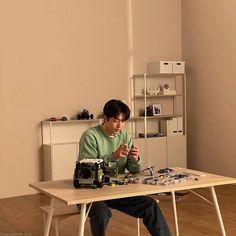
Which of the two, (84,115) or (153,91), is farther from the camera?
(153,91)

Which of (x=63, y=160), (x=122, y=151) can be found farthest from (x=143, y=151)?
(x=122, y=151)

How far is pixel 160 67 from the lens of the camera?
6.22 m

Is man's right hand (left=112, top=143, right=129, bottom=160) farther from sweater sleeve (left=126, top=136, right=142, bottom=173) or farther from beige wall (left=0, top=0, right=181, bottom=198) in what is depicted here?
beige wall (left=0, top=0, right=181, bottom=198)

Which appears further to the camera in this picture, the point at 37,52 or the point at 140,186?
the point at 37,52

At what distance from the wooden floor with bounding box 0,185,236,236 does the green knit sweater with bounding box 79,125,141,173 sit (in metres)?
0.94

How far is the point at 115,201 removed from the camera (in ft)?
10.0

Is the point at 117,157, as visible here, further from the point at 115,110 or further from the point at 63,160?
the point at 63,160

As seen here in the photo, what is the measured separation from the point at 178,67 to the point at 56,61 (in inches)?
68.3

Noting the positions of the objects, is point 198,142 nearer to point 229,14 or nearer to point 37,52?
point 229,14

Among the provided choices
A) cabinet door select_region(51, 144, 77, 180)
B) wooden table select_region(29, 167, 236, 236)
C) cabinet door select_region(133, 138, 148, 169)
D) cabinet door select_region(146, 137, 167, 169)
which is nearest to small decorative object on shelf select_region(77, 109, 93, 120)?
cabinet door select_region(51, 144, 77, 180)

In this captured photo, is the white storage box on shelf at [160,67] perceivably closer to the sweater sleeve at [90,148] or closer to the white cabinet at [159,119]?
the white cabinet at [159,119]

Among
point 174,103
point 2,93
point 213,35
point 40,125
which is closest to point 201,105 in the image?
point 174,103

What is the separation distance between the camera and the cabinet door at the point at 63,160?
5.51m

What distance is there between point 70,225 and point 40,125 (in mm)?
1768
